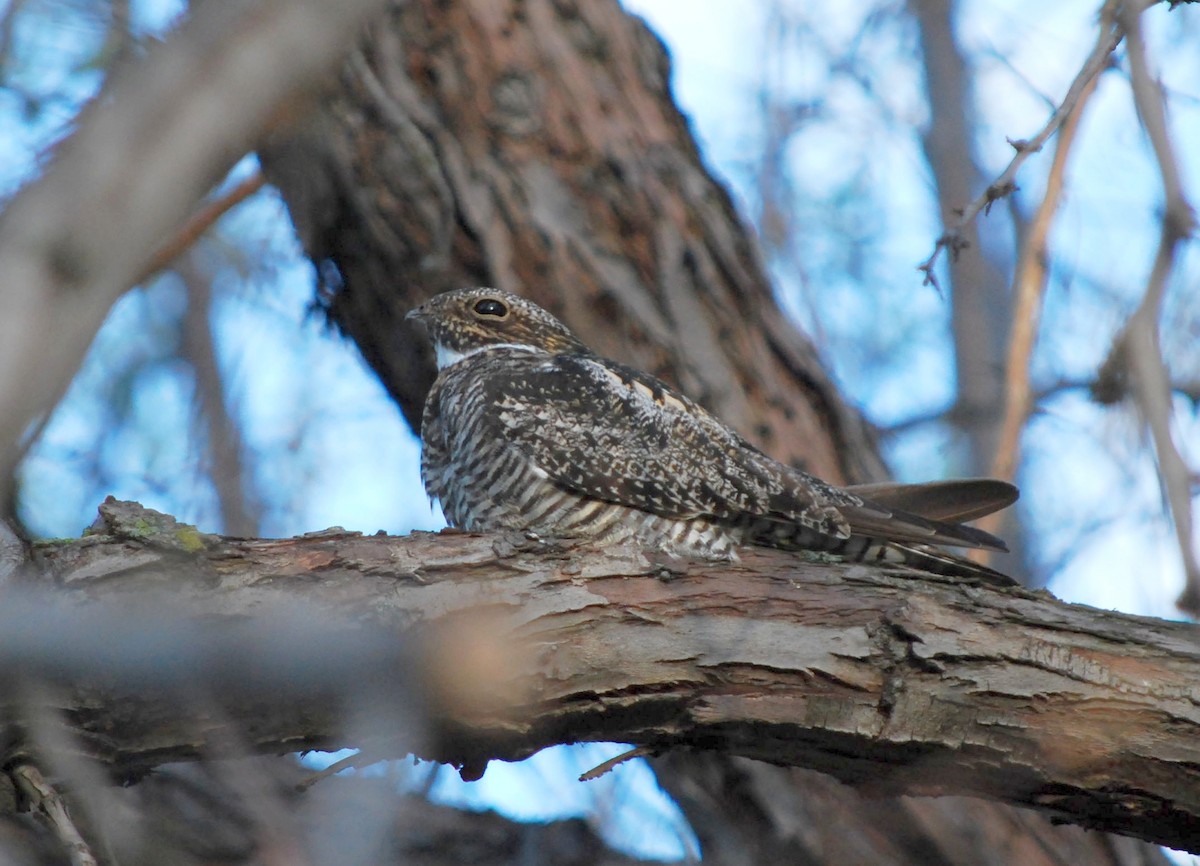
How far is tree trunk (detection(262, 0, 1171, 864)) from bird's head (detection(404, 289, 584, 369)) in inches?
12.3

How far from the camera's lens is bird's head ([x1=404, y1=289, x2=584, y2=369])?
5.43 m

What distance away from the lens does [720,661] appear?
3.40 meters

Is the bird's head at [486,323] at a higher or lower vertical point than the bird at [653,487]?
higher

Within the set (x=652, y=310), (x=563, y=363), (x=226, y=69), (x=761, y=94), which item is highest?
(x=761, y=94)

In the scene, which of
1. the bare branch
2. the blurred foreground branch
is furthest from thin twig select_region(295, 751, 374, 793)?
the bare branch

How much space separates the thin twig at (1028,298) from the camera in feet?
11.2

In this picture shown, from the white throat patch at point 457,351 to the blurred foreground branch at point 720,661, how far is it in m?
2.01

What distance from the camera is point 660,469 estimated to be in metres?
4.37

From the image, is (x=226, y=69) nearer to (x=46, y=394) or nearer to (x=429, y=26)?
(x=46, y=394)

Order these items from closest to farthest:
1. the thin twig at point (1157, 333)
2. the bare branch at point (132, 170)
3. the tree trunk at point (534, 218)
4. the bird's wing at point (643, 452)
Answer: the bare branch at point (132, 170) < the thin twig at point (1157, 333) < the bird's wing at point (643, 452) < the tree trunk at point (534, 218)

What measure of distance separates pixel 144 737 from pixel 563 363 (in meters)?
2.24

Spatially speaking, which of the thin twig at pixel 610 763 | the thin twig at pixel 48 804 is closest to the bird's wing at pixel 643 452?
the thin twig at pixel 610 763

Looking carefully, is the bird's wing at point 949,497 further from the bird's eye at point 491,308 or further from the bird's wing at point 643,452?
the bird's eye at point 491,308

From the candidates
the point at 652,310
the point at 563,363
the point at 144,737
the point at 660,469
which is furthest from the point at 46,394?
the point at 652,310
